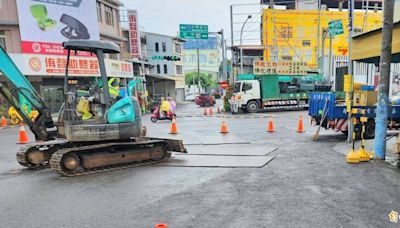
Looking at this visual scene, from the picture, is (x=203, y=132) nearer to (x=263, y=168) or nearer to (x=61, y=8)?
(x=263, y=168)

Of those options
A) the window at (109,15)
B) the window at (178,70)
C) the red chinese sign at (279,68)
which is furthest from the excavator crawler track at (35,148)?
the window at (178,70)

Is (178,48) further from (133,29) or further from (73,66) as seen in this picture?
(73,66)

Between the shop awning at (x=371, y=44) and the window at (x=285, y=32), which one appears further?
the window at (x=285, y=32)

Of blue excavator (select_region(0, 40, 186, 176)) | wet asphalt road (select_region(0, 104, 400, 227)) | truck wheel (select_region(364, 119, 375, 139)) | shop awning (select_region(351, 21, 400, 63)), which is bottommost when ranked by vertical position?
wet asphalt road (select_region(0, 104, 400, 227))

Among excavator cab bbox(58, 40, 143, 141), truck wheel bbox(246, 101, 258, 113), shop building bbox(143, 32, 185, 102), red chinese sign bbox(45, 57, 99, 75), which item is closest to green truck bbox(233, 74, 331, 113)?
truck wheel bbox(246, 101, 258, 113)

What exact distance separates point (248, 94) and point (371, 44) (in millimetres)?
16028

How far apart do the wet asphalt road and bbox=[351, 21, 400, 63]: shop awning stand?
281 centimetres

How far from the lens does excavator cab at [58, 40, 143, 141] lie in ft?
23.7

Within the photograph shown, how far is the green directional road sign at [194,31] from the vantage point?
28.0 meters

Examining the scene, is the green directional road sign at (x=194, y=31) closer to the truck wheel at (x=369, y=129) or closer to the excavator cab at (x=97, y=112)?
the truck wheel at (x=369, y=129)

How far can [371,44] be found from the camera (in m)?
8.20

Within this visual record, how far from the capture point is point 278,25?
4844 cm

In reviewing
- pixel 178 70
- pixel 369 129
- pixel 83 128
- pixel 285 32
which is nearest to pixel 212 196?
pixel 83 128

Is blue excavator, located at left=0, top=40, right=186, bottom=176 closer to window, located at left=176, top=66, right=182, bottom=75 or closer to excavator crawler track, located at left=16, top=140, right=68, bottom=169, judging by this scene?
excavator crawler track, located at left=16, top=140, right=68, bottom=169
